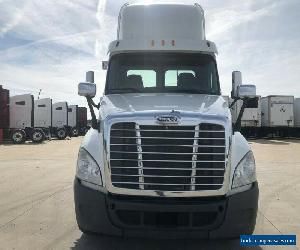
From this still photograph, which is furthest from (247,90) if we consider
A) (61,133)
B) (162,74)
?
(61,133)

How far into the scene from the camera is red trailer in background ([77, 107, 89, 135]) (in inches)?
1853

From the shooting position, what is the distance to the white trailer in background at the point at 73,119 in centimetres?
4269

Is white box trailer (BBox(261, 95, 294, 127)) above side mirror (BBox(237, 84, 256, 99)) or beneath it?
above

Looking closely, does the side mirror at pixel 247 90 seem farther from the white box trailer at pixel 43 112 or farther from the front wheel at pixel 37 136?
the white box trailer at pixel 43 112

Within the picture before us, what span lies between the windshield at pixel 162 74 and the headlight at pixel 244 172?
1650 millimetres

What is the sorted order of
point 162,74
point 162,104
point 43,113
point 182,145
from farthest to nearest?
point 43,113 → point 162,74 → point 162,104 → point 182,145

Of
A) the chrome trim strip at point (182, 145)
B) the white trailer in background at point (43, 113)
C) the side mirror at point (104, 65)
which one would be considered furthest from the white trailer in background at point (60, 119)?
the chrome trim strip at point (182, 145)

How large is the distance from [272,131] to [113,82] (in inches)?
1383

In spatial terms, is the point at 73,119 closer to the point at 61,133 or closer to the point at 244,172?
the point at 61,133

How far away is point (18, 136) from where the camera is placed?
102 feet

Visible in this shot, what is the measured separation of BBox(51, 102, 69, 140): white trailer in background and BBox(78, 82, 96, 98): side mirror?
32837 mm

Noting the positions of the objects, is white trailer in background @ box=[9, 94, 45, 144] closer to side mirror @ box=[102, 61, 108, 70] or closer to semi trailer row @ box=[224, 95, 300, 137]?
semi trailer row @ box=[224, 95, 300, 137]

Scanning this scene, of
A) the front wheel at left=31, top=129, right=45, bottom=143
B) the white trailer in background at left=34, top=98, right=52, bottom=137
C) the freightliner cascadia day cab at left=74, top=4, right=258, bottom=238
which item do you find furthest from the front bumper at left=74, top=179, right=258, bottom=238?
the white trailer in background at left=34, top=98, right=52, bottom=137

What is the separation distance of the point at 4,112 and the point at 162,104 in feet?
90.3
